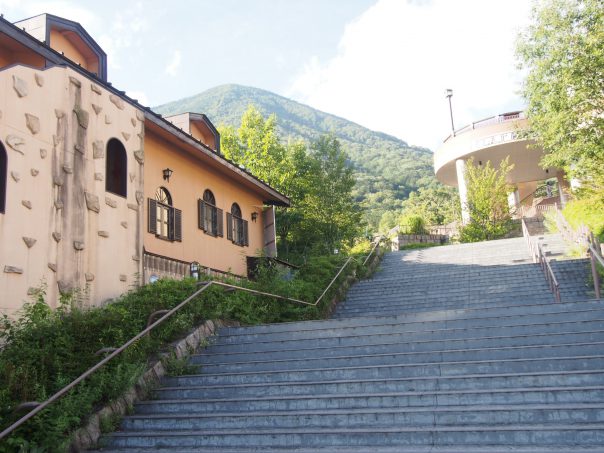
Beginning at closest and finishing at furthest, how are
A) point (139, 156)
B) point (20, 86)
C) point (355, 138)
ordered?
point (20, 86) → point (139, 156) → point (355, 138)

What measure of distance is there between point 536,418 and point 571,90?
13496 mm

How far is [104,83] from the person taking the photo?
1162 cm

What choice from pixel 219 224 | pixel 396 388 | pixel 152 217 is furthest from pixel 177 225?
pixel 396 388

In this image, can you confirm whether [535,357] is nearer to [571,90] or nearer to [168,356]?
[168,356]

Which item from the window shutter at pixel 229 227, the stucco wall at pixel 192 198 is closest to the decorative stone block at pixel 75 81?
the stucco wall at pixel 192 198

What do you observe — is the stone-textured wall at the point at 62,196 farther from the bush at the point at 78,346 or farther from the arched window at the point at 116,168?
the bush at the point at 78,346

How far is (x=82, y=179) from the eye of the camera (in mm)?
10531

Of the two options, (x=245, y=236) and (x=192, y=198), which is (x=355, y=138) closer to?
(x=245, y=236)

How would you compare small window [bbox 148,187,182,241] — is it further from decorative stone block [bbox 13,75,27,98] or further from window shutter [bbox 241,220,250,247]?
decorative stone block [bbox 13,75,27,98]

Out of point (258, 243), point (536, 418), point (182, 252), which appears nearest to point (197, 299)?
point (182, 252)

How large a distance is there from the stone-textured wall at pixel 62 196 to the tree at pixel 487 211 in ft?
64.5

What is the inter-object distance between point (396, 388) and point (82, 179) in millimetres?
6887

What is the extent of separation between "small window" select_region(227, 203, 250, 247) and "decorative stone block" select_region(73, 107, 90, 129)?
7.25 metres

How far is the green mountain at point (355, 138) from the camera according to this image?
281ft
